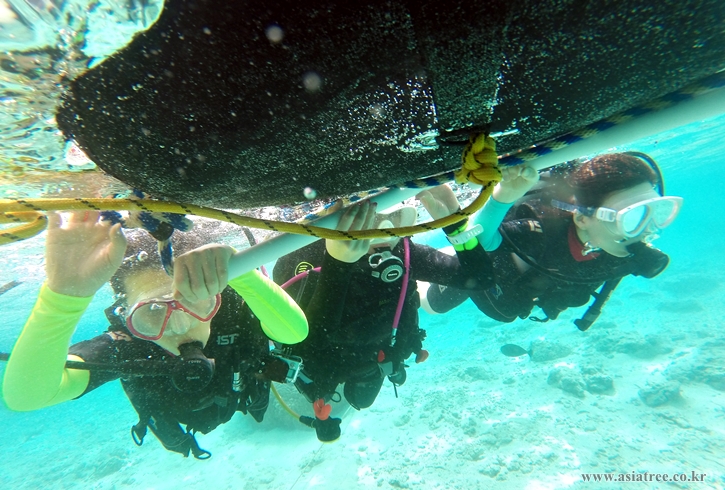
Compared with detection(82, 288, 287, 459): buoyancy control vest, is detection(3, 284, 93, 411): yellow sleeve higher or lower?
higher

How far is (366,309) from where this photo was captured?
4566 millimetres

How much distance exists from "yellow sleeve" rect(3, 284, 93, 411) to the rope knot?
9.21ft

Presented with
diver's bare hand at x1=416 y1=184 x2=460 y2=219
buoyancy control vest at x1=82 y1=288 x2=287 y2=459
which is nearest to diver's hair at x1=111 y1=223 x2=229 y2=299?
buoyancy control vest at x1=82 y1=288 x2=287 y2=459

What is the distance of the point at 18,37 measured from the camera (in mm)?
975

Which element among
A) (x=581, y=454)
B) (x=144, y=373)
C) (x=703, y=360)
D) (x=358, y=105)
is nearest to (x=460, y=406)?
(x=581, y=454)

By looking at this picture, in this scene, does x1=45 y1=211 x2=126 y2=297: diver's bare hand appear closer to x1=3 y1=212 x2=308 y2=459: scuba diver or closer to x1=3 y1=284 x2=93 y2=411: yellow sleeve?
x1=3 y1=212 x2=308 y2=459: scuba diver

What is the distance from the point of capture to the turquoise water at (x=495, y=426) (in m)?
10.1

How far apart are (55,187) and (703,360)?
2159 cm

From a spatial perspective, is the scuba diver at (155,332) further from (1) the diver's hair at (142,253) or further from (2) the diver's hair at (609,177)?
(2) the diver's hair at (609,177)

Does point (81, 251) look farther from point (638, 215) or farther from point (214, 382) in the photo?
point (638, 215)

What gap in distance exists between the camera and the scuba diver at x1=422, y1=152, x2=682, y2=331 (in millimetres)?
4648

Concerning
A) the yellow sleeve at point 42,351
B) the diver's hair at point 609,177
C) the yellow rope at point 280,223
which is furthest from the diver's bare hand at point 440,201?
the yellow sleeve at point 42,351

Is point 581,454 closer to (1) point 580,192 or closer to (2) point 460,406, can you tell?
(2) point 460,406

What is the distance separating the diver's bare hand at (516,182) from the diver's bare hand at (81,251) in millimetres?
2609
